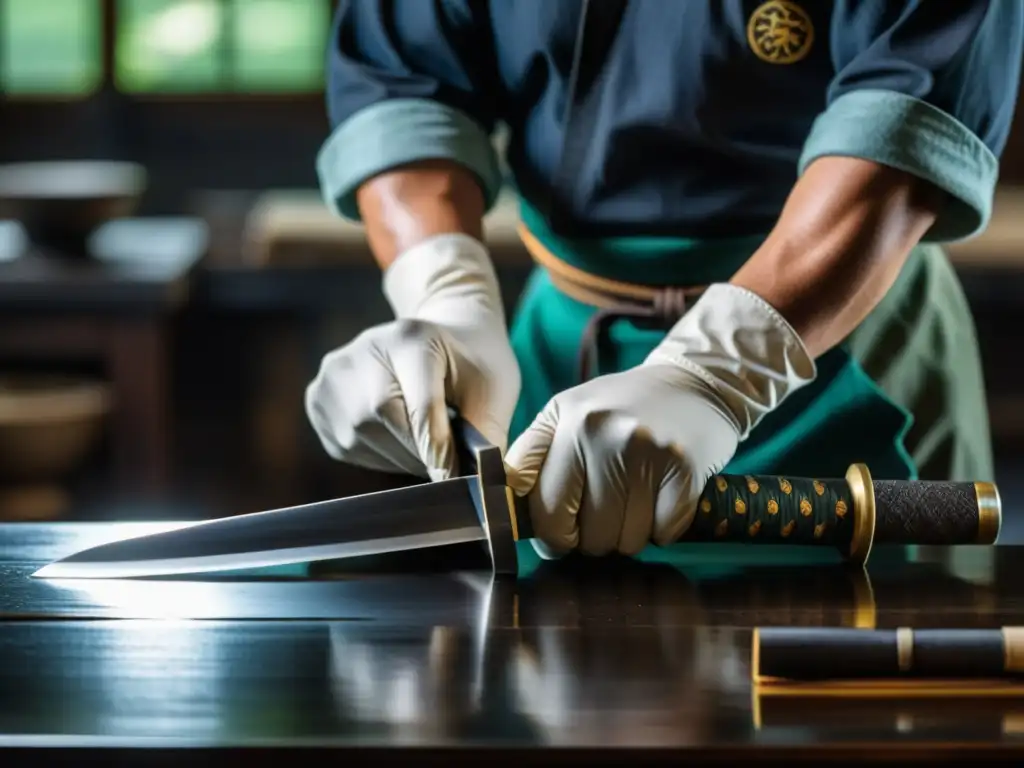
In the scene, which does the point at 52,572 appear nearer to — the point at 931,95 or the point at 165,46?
the point at 931,95

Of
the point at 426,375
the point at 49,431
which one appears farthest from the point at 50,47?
the point at 426,375

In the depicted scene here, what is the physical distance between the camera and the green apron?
115cm

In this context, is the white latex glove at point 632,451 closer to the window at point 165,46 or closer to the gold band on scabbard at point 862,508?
the gold band on scabbard at point 862,508

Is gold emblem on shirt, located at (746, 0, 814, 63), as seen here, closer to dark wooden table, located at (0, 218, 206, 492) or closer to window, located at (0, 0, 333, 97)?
dark wooden table, located at (0, 218, 206, 492)

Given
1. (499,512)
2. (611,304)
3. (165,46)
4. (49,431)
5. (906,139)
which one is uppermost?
(165,46)

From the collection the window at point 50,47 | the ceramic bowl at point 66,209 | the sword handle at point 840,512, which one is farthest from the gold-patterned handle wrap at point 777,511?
the window at point 50,47

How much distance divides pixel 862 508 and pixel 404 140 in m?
0.54

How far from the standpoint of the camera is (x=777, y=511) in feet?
2.98

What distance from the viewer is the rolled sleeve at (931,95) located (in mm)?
1074

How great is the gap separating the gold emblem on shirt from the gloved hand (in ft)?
0.93

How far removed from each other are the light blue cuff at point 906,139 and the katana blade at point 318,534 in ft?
1.33

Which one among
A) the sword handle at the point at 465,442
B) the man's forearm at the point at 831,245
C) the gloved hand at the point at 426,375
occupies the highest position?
the man's forearm at the point at 831,245

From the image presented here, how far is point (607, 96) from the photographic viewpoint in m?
1.21

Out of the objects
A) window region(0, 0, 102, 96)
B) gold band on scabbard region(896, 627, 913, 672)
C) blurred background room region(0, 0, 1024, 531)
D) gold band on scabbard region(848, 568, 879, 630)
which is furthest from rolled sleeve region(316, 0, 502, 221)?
window region(0, 0, 102, 96)
